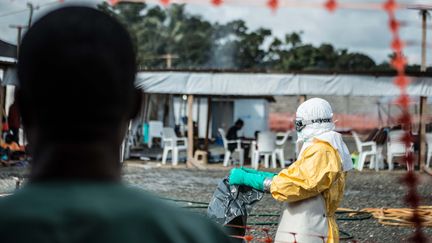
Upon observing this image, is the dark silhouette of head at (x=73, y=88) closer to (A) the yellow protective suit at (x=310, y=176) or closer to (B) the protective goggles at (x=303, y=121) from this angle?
(A) the yellow protective suit at (x=310, y=176)

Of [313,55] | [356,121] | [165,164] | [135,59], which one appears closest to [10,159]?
[165,164]

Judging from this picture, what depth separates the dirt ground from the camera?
880 cm

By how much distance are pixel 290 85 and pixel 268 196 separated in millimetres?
5226

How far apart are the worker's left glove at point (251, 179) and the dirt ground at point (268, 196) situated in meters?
3.81

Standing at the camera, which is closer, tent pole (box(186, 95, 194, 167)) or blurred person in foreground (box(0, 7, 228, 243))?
blurred person in foreground (box(0, 7, 228, 243))

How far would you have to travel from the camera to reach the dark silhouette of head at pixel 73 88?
1.17m

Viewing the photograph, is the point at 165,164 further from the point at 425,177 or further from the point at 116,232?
the point at 116,232

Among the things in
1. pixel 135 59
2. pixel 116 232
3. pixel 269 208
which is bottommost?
pixel 269 208

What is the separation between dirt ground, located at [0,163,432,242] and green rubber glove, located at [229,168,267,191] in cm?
381

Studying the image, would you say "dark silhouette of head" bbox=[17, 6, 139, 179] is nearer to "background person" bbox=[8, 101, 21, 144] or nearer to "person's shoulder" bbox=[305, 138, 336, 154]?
"person's shoulder" bbox=[305, 138, 336, 154]

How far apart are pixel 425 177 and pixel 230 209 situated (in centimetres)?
1228

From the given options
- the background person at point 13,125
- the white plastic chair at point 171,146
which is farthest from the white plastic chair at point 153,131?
the background person at point 13,125

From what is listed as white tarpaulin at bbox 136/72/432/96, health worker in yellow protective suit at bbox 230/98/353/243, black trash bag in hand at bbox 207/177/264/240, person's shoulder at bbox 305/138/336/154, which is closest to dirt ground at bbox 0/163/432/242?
white tarpaulin at bbox 136/72/432/96

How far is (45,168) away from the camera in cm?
117
